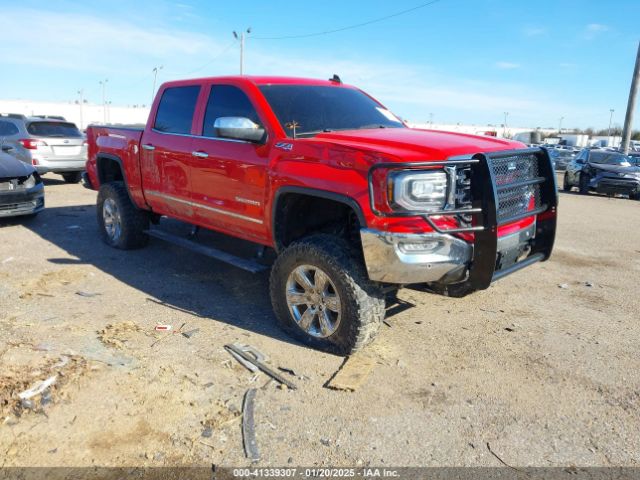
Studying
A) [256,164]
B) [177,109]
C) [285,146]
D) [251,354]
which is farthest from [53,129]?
[251,354]

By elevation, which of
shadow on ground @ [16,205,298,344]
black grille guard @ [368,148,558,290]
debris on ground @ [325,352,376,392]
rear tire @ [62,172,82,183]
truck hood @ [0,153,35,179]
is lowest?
shadow on ground @ [16,205,298,344]

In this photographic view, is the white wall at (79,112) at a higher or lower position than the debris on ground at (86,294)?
higher

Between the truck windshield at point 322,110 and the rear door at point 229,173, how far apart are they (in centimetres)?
23

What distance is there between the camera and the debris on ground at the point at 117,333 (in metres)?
3.90

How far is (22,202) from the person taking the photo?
7.88 m

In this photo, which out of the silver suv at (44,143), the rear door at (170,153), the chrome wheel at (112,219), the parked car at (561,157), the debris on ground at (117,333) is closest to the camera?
the debris on ground at (117,333)

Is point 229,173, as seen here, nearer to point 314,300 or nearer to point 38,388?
→ point 314,300

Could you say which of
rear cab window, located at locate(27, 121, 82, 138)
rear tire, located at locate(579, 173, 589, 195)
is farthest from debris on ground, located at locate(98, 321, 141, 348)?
rear tire, located at locate(579, 173, 589, 195)

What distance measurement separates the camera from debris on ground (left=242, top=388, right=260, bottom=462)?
2679mm

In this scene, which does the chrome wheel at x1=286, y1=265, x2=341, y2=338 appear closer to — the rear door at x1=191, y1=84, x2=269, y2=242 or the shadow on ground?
the shadow on ground

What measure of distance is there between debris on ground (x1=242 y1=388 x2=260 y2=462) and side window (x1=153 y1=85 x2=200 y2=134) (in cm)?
296

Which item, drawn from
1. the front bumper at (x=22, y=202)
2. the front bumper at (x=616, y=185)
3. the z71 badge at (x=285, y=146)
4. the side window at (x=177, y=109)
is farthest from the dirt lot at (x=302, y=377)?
the front bumper at (x=616, y=185)

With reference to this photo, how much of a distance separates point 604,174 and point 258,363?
49.4 ft

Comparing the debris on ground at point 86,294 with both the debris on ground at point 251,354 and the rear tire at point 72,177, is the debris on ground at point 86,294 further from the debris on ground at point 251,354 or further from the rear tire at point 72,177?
the rear tire at point 72,177
